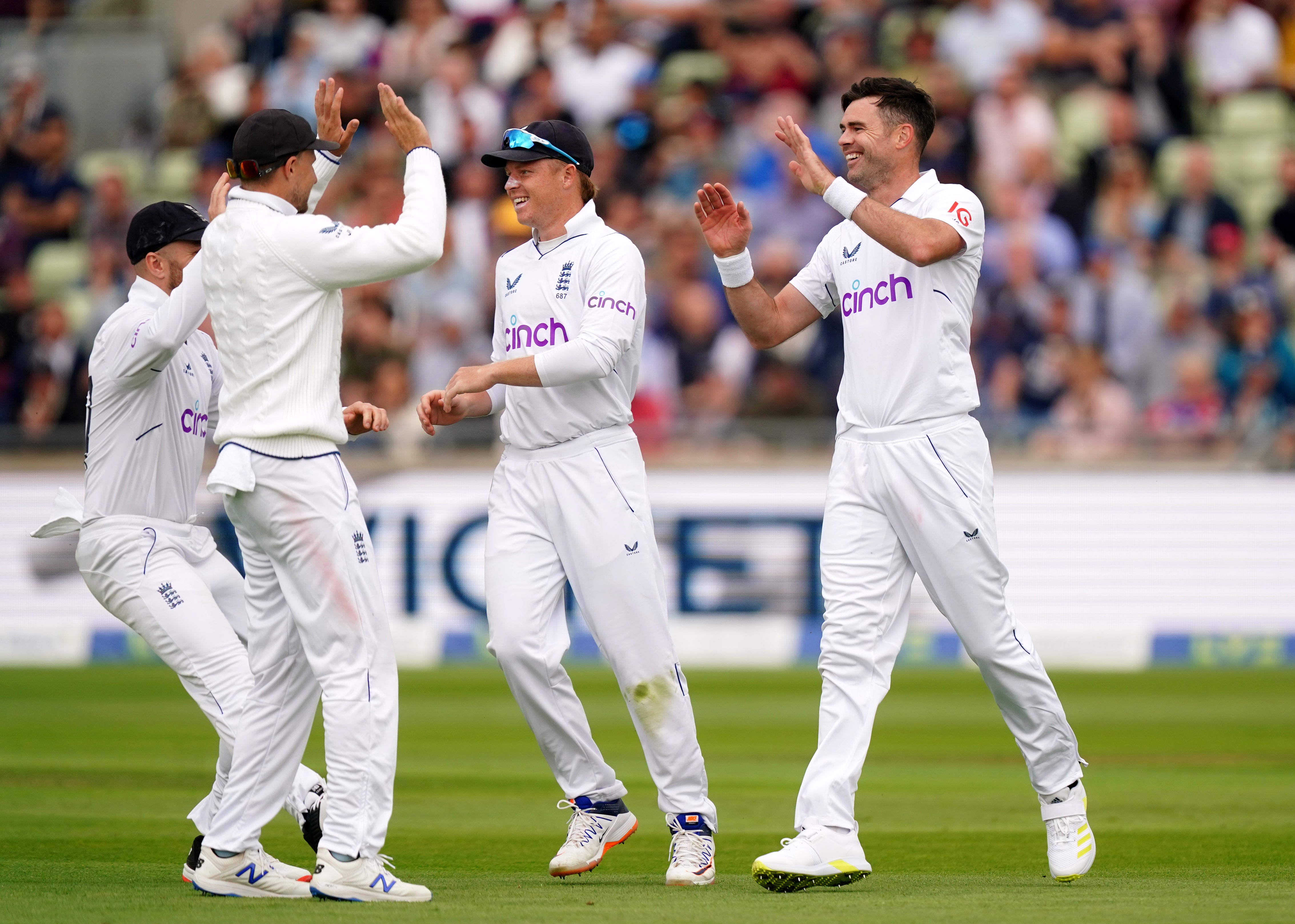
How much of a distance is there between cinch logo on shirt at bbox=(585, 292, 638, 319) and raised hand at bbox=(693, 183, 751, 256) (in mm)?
417

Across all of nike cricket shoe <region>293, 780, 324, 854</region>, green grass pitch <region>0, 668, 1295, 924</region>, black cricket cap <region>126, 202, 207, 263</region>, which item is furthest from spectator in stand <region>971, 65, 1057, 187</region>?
nike cricket shoe <region>293, 780, 324, 854</region>

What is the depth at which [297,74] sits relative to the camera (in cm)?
2031

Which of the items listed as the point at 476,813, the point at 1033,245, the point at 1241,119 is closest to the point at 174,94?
the point at 1033,245

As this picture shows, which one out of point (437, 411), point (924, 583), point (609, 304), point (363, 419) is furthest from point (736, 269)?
point (363, 419)

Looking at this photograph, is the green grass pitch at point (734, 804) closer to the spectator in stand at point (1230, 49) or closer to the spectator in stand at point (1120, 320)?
the spectator in stand at point (1120, 320)

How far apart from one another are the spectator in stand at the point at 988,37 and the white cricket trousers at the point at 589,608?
1346cm

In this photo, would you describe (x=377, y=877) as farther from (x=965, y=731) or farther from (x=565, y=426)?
(x=965, y=731)

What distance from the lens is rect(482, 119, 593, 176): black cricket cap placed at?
22.7 feet

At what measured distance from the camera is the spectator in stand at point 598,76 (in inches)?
772

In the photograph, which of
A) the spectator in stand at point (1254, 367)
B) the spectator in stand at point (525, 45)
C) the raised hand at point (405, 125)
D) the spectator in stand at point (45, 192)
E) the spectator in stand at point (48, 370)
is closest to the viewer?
the raised hand at point (405, 125)

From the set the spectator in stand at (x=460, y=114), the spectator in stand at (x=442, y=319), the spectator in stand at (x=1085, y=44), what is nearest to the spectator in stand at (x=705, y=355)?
the spectator in stand at (x=442, y=319)

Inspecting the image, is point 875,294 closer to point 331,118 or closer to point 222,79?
point 331,118

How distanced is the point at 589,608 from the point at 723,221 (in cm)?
153

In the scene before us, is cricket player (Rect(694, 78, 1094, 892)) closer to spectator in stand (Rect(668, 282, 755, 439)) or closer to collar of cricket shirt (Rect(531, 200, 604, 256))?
collar of cricket shirt (Rect(531, 200, 604, 256))
